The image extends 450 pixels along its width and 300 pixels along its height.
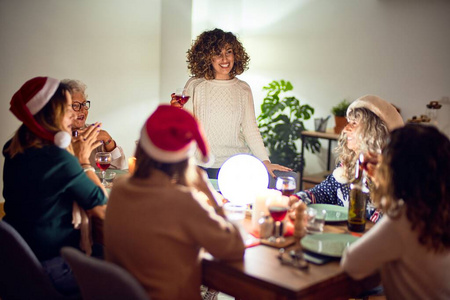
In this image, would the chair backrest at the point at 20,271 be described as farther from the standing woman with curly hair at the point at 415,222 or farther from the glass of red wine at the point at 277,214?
the standing woman with curly hair at the point at 415,222

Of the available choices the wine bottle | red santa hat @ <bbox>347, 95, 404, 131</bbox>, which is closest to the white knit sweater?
red santa hat @ <bbox>347, 95, 404, 131</bbox>

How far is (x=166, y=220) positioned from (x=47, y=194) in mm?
661

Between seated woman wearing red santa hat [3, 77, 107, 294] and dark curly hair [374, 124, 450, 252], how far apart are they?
1.10m

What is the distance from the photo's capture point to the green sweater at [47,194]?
1.89 metres

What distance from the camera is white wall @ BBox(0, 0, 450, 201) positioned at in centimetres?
443

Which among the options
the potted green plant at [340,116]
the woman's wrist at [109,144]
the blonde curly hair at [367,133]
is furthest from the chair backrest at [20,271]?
the potted green plant at [340,116]

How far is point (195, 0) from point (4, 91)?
2120 millimetres

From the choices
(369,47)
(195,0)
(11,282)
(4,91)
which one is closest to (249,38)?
(195,0)

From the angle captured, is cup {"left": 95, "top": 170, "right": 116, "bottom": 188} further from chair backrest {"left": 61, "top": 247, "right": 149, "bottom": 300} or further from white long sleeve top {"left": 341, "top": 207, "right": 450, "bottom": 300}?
white long sleeve top {"left": 341, "top": 207, "right": 450, "bottom": 300}

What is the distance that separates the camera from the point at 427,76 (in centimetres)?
466

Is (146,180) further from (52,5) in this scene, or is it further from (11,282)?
(52,5)

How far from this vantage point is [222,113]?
3.09 metres

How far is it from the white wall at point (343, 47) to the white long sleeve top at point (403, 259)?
11.4 feet

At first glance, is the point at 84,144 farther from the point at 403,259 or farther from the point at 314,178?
the point at 314,178
